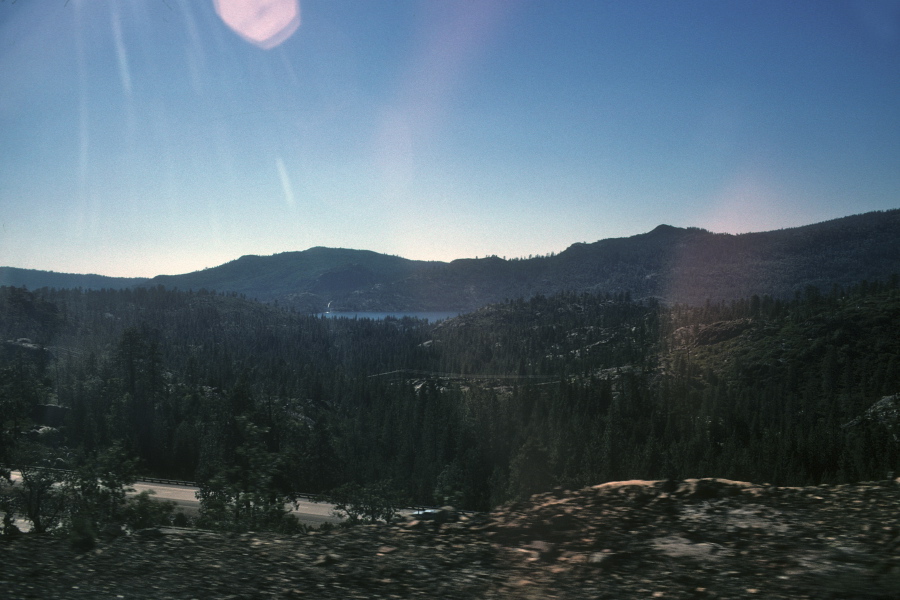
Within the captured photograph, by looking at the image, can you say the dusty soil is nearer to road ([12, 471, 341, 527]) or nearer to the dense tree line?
the dense tree line

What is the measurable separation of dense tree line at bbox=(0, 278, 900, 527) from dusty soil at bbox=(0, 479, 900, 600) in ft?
16.4

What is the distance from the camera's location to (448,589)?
598 cm

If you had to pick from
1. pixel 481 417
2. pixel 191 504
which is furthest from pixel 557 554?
pixel 481 417

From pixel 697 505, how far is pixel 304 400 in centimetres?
11843

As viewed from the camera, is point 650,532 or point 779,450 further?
point 779,450

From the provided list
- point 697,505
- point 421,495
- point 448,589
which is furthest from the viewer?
point 421,495

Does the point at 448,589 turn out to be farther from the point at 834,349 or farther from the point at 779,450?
the point at 834,349

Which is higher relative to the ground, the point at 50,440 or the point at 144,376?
the point at 144,376

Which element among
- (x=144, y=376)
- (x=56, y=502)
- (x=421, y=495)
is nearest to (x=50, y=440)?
(x=144, y=376)

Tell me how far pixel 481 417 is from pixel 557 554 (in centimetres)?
8397

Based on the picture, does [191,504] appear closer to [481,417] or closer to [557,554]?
[481,417]

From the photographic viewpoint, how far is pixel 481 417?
8894cm

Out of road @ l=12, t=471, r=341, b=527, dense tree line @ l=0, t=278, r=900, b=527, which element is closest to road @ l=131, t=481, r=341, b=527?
road @ l=12, t=471, r=341, b=527

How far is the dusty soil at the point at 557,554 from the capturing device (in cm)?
567
